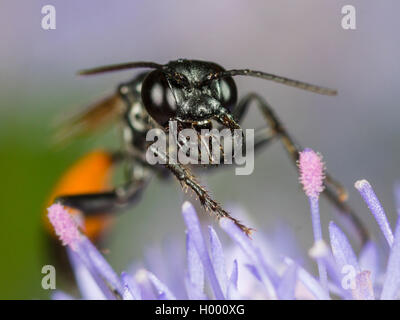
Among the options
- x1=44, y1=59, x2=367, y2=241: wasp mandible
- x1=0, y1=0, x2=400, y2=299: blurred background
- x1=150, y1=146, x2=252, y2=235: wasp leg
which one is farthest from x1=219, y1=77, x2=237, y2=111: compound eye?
x1=0, y1=0, x2=400, y2=299: blurred background

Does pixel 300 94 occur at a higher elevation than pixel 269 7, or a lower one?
lower

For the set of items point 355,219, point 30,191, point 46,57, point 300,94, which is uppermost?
point 46,57

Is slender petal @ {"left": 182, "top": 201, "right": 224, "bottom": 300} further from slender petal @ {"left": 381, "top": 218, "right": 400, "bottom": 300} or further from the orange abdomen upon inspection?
the orange abdomen

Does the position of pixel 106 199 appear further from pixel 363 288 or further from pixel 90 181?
pixel 363 288

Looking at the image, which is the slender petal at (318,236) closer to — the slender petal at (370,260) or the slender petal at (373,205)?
the slender petal at (373,205)
